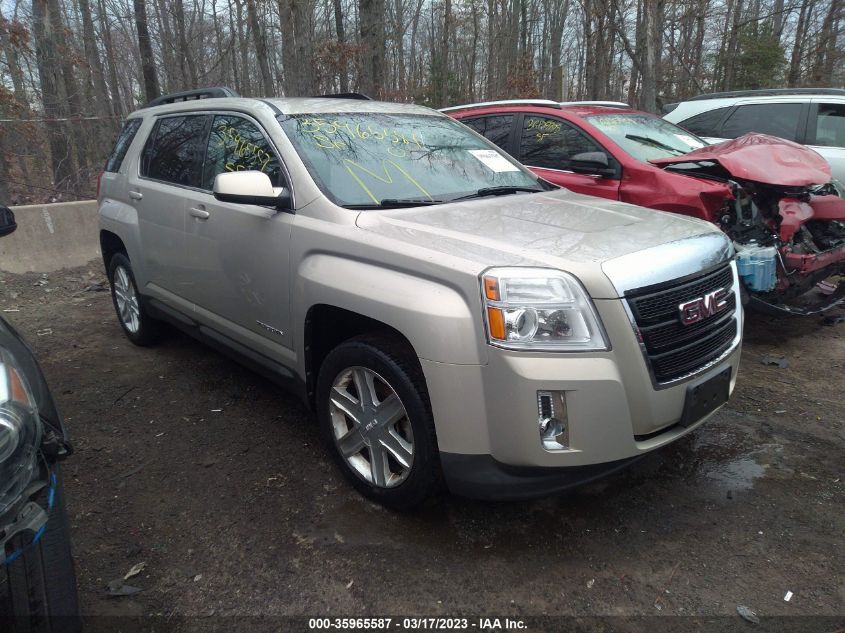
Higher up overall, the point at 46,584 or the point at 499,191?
the point at 499,191

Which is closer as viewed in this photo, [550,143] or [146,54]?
[550,143]

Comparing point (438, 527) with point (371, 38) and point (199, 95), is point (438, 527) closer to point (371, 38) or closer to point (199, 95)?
point (199, 95)

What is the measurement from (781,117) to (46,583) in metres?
8.43

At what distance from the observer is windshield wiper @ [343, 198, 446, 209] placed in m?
2.97

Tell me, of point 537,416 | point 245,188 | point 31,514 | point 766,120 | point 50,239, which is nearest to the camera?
point 31,514

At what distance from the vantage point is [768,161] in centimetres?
467

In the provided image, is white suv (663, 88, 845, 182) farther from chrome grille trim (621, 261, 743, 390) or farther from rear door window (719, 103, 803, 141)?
chrome grille trim (621, 261, 743, 390)

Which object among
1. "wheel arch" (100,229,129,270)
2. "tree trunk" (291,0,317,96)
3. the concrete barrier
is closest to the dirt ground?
"wheel arch" (100,229,129,270)

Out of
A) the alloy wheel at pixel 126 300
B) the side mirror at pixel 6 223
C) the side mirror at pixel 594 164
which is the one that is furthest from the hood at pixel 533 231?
the alloy wheel at pixel 126 300

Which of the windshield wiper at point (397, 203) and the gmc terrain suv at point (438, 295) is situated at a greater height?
the windshield wiper at point (397, 203)

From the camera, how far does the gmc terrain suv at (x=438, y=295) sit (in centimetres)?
228

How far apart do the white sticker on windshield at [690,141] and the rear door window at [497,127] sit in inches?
68.3

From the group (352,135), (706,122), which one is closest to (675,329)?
(352,135)

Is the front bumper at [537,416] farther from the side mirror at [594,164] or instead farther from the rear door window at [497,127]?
the rear door window at [497,127]
